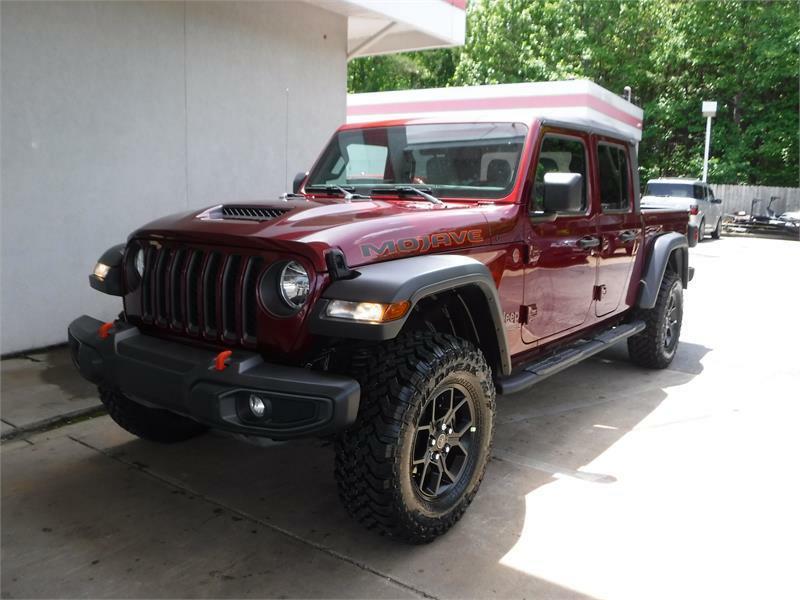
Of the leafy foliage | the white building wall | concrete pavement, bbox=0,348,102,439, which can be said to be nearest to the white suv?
the leafy foliage

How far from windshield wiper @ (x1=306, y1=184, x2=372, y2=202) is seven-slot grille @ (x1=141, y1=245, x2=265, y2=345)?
3.40 ft

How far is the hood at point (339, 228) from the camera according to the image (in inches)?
109

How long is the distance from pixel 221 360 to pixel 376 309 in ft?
2.02

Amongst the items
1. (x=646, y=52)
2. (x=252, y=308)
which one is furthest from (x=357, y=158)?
(x=646, y=52)

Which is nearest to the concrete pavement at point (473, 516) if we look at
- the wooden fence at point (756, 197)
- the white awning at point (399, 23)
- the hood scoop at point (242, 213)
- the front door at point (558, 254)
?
the front door at point (558, 254)

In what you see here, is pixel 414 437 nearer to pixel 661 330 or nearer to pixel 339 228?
pixel 339 228

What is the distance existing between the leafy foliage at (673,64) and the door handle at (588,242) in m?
25.6

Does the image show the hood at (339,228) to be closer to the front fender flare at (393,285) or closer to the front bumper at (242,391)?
the front fender flare at (393,285)

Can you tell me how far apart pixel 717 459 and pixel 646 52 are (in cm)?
2992

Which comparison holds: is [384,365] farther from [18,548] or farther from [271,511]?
[18,548]

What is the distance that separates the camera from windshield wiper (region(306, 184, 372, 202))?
3.81 meters

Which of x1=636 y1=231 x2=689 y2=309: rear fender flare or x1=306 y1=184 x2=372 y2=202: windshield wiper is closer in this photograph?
x1=306 y1=184 x2=372 y2=202: windshield wiper

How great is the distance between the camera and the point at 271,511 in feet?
10.6

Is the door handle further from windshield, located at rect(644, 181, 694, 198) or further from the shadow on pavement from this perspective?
windshield, located at rect(644, 181, 694, 198)
